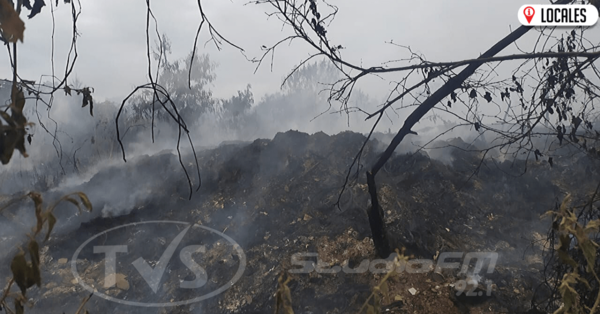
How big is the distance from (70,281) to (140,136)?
1366 cm

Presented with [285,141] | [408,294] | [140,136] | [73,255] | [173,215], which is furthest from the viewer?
[140,136]

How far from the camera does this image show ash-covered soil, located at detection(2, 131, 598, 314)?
521cm

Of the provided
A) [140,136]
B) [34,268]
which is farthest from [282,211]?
[140,136]

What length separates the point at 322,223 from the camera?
24.6 feet

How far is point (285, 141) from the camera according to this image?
1118 centimetres

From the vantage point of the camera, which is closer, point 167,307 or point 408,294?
point 408,294

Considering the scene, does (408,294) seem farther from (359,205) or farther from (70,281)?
(70,281)

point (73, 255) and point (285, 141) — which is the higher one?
point (285, 141)

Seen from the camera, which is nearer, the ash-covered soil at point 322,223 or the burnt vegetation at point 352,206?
the burnt vegetation at point 352,206

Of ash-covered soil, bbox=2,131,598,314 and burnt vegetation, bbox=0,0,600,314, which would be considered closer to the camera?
burnt vegetation, bbox=0,0,600,314

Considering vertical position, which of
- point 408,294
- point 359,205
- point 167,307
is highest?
point 359,205

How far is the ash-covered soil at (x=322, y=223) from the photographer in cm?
521

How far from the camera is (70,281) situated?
7258 millimetres

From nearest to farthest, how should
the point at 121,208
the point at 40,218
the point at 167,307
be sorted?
1. the point at 40,218
2. the point at 167,307
3. the point at 121,208
